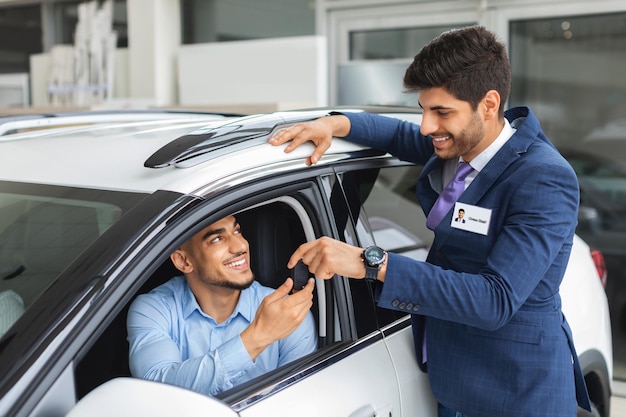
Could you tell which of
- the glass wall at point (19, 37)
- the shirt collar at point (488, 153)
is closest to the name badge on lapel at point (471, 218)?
the shirt collar at point (488, 153)

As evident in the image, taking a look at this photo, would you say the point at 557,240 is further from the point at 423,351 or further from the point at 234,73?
the point at 234,73

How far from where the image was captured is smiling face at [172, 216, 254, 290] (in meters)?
1.84

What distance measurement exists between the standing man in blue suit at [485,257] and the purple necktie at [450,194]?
0.01m

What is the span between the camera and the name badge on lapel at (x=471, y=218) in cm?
177

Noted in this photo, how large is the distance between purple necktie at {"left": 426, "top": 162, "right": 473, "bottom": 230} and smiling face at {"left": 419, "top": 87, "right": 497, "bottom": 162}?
0.18ft

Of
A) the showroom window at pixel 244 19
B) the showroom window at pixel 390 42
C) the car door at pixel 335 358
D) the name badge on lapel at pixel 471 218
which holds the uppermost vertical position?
the showroom window at pixel 244 19

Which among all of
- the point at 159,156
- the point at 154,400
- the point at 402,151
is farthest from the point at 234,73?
the point at 154,400

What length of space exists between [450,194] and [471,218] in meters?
0.15

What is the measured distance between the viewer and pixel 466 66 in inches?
71.1

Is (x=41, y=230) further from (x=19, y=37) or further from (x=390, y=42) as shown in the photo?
(x=19, y=37)

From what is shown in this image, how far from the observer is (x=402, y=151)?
218 cm

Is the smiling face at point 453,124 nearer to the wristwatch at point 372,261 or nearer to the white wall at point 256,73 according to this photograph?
the wristwatch at point 372,261

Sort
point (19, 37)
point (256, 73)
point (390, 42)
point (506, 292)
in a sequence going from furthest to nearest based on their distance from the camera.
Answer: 1. point (19, 37)
2. point (256, 73)
3. point (390, 42)
4. point (506, 292)

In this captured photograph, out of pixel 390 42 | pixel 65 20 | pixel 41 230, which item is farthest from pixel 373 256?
pixel 65 20
